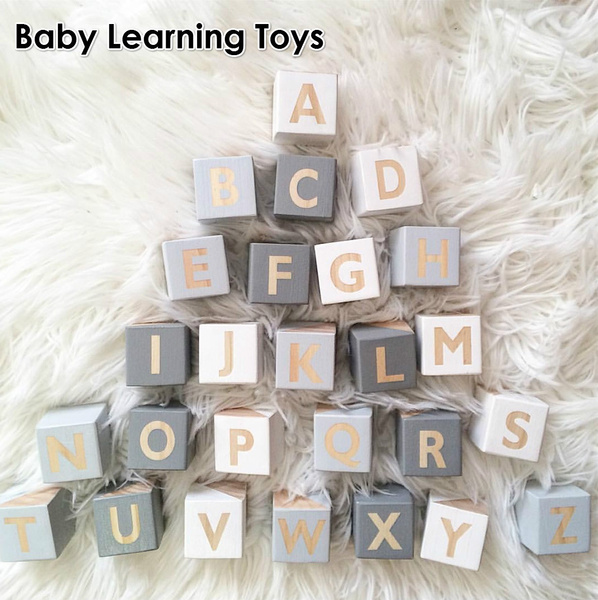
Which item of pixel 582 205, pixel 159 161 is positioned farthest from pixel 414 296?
pixel 159 161

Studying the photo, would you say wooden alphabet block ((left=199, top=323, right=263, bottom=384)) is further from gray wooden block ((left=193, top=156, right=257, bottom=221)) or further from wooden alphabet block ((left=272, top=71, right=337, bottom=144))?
wooden alphabet block ((left=272, top=71, right=337, bottom=144))

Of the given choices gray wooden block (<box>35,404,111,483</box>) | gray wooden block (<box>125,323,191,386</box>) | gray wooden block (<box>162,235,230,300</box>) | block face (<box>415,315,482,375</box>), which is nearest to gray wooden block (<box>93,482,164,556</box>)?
gray wooden block (<box>35,404,111,483</box>)

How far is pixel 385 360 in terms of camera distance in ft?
1.88

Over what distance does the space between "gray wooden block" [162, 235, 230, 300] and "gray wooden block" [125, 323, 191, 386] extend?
47 millimetres

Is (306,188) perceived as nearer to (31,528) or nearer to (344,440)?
(344,440)

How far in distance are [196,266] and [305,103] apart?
0.23 meters

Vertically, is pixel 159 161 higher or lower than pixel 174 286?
higher

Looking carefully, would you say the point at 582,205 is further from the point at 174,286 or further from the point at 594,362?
the point at 174,286

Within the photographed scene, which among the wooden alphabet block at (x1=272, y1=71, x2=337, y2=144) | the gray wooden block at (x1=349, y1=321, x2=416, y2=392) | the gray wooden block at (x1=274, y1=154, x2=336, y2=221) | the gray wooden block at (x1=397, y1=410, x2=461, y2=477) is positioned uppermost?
the wooden alphabet block at (x1=272, y1=71, x2=337, y2=144)

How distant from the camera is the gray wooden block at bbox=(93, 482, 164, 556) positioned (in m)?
0.59

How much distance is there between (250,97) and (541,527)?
63 centimetres

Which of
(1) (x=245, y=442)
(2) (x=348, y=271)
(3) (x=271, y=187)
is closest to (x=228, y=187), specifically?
(3) (x=271, y=187)

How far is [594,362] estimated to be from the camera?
62 centimetres

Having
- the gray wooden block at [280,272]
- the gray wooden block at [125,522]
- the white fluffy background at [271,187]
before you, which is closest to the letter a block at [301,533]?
the white fluffy background at [271,187]
